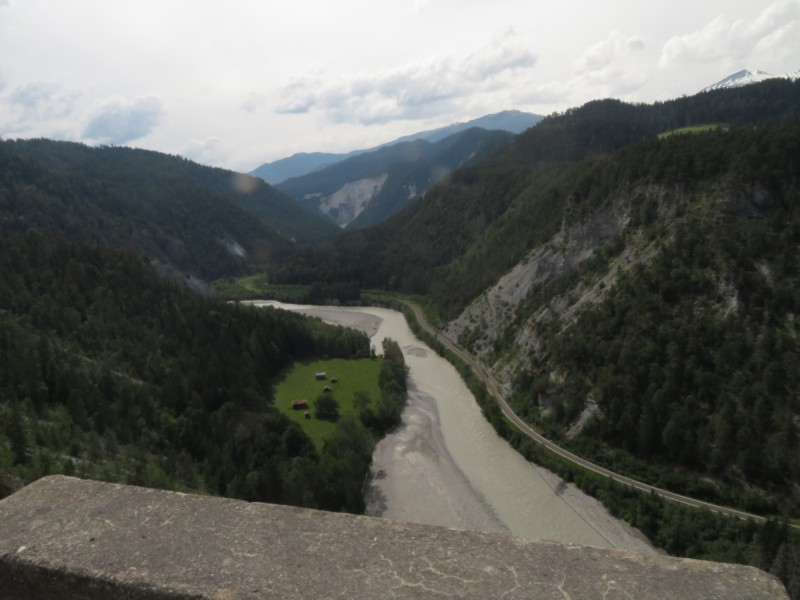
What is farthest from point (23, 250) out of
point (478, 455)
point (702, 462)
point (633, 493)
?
point (702, 462)

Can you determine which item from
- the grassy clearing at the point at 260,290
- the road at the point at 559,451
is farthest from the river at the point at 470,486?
the grassy clearing at the point at 260,290

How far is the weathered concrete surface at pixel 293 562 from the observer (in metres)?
3.83

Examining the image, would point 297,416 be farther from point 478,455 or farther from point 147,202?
point 147,202

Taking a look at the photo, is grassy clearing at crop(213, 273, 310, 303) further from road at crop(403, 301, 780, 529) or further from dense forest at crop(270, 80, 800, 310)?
road at crop(403, 301, 780, 529)

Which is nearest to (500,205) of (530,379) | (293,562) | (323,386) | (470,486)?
(530,379)

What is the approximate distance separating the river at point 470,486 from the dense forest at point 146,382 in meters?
3.93

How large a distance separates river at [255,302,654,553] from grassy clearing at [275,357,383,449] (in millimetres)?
5297

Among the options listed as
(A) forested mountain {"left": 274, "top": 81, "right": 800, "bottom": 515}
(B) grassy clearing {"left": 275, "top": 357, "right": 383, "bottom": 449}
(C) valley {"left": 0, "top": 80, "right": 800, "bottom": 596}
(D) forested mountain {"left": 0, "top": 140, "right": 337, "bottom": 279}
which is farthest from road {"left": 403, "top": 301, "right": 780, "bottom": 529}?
(D) forested mountain {"left": 0, "top": 140, "right": 337, "bottom": 279}

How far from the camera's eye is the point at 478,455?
147 ft

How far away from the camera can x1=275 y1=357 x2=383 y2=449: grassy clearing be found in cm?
4997

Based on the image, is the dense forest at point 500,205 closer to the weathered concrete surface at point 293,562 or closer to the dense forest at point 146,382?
the dense forest at point 146,382

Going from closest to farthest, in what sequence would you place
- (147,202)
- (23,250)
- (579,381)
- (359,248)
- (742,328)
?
(742,328)
(579,381)
(23,250)
(359,248)
(147,202)

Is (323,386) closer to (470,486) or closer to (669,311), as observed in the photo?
(470,486)

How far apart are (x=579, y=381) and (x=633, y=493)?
14.4m
